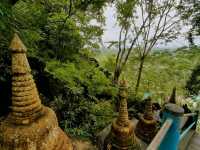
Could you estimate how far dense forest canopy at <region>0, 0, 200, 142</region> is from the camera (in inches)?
264

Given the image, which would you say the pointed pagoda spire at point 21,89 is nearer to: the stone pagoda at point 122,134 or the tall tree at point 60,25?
the stone pagoda at point 122,134

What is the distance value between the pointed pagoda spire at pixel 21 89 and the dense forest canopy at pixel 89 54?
2.19 m

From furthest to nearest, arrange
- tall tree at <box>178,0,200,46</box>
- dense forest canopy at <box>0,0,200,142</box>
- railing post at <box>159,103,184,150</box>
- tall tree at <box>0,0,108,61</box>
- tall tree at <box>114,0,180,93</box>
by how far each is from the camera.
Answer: tall tree at <box>114,0,180,93</box> → tall tree at <box>178,0,200,46</box> → tall tree at <box>0,0,108,61</box> → dense forest canopy at <box>0,0,200,142</box> → railing post at <box>159,103,184,150</box>

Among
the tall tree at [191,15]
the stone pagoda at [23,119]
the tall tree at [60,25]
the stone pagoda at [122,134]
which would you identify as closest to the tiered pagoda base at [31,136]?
the stone pagoda at [23,119]

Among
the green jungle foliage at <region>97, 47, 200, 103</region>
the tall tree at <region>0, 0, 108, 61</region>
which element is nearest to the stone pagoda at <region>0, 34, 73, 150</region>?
the tall tree at <region>0, 0, 108, 61</region>

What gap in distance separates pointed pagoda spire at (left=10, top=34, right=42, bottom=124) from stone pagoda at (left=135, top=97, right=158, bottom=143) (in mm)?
4074

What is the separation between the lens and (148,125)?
19.2 ft

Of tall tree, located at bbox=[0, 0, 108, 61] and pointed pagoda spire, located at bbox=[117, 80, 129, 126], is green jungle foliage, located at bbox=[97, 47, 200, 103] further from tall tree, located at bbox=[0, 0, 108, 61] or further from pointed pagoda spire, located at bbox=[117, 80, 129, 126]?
pointed pagoda spire, located at bbox=[117, 80, 129, 126]

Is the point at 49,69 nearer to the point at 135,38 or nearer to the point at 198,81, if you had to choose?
the point at 135,38

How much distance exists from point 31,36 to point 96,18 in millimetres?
6354

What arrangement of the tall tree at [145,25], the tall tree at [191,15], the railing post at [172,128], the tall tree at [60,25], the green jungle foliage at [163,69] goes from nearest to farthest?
the railing post at [172,128] < the tall tree at [60,25] < the green jungle foliage at [163,69] < the tall tree at [191,15] < the tall tree at [145,25]

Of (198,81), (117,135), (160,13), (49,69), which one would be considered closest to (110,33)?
(160,13)

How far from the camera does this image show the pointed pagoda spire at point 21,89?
224 centimetres

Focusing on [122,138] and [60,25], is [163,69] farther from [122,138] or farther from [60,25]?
[122,138]
